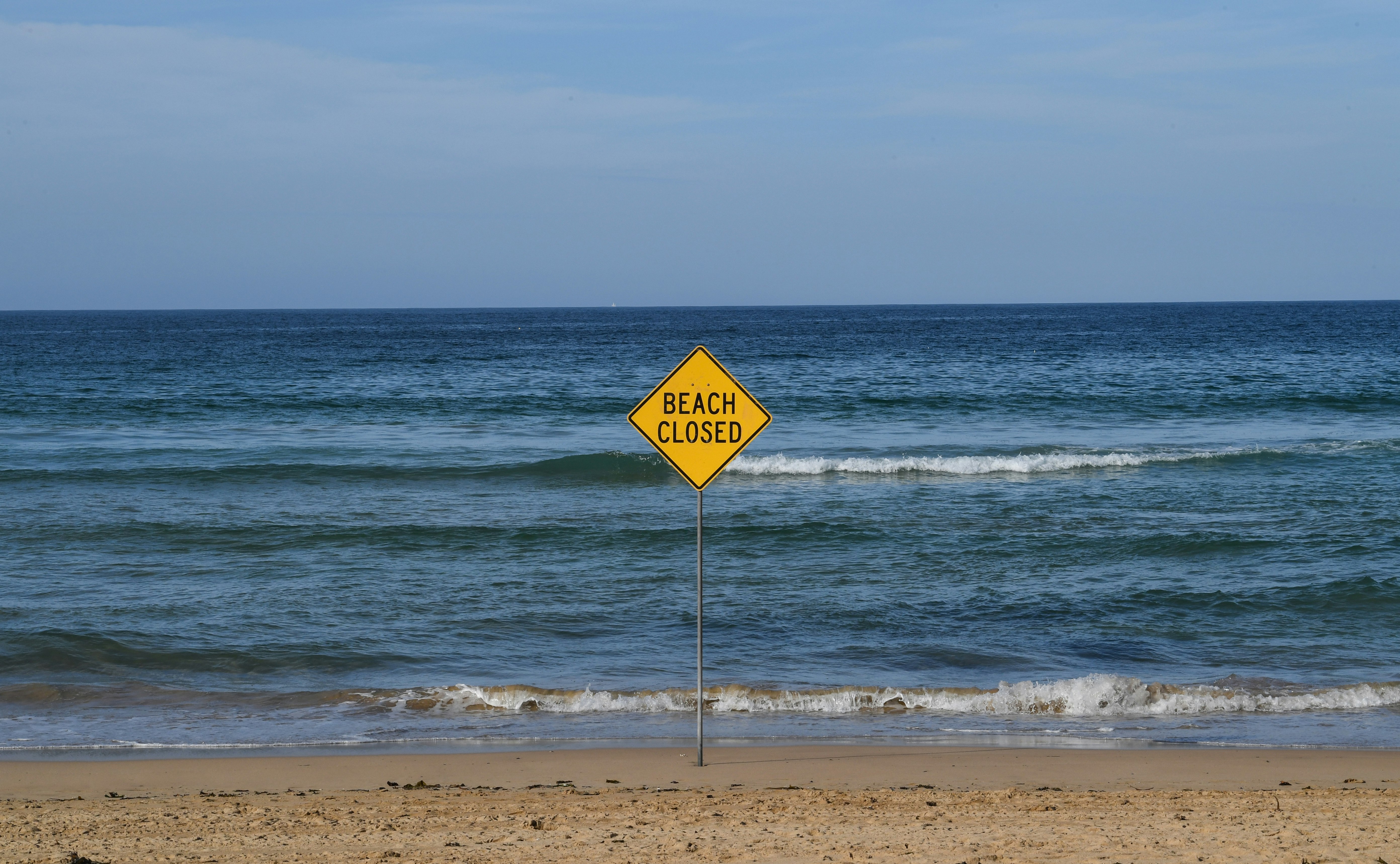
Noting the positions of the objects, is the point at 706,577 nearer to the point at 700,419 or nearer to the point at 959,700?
the point at 959,700

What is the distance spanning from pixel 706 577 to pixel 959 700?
4.62 m

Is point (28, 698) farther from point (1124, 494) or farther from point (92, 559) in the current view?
point (1124, 494)

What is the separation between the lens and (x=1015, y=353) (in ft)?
189

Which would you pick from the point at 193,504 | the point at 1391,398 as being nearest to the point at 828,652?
the point at 193,504

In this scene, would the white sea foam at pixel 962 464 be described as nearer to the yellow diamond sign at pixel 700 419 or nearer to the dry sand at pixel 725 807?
the dry sand at pixel 725 807

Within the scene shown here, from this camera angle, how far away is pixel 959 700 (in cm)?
868

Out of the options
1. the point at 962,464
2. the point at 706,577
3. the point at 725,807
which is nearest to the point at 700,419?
the point at 725,807

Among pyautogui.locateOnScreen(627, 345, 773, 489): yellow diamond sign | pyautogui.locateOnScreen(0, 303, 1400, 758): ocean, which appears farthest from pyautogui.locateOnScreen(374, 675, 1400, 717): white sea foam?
pyautogui.locateOnScreen(627, 345, 773, 489): yellow diamond sign

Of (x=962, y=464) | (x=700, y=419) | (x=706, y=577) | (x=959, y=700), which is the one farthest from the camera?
(x=962, y=464)

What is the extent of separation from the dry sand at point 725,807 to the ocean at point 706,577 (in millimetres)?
584

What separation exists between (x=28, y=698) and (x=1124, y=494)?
14864 mm

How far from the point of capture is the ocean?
8.54 metres

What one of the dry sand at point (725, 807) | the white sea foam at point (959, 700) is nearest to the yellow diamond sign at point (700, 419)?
the dry sand at point (725, 807)

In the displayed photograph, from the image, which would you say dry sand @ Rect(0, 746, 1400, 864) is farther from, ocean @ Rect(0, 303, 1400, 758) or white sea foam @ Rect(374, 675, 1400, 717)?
white sea foam @ Rect(374, 675, 1400, 717)
